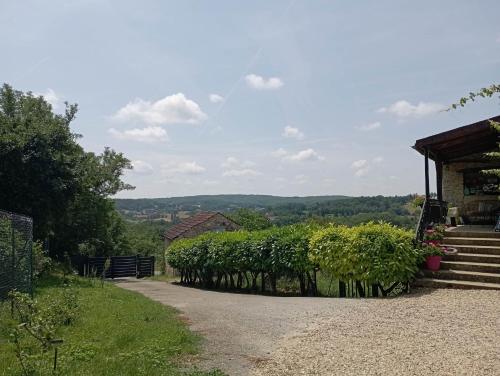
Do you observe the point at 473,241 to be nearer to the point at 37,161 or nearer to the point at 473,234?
the point at 473,234

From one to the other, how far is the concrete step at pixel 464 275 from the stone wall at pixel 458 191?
612 cm

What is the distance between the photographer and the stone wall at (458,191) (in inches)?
629

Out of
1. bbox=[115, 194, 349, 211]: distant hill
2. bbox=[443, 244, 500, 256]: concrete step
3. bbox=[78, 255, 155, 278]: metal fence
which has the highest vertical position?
bbox=[115, 194, 349, 211]: distant hill

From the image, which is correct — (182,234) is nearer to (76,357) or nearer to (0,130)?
(0,130)

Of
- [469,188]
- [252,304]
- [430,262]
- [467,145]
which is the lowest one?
[252,304]

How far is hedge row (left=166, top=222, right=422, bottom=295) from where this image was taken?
1073cm

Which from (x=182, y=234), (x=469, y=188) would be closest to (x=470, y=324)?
(x=469, y=188)

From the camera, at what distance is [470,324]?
287 inches

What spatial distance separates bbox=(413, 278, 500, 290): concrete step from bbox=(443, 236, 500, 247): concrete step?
5.06ft

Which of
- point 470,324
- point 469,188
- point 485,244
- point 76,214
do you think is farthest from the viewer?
point 76,214

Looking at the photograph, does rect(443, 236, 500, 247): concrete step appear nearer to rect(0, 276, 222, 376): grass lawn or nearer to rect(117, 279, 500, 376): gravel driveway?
rect(117, 279, 500, 376): gravel driveway

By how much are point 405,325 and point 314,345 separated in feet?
5.75

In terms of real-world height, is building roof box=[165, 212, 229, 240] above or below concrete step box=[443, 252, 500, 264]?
above

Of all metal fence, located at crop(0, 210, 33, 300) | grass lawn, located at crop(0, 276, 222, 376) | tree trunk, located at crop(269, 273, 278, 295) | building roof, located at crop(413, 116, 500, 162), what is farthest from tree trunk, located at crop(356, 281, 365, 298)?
metal fence, located at crop(0, 210, 33, 300)
